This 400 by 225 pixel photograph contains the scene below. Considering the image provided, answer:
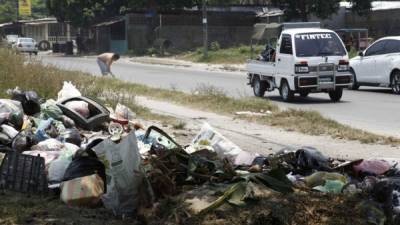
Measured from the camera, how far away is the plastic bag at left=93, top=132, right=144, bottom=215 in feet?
19.3

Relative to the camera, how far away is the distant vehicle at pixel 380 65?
20047 millimetres

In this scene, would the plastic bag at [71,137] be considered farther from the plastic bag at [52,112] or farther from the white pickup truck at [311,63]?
the white pickup truck at [311,63]

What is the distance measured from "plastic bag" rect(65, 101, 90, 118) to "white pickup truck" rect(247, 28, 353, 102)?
815cm

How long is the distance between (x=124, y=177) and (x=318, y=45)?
1300 cm

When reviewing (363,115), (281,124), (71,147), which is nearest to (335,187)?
(71,147)

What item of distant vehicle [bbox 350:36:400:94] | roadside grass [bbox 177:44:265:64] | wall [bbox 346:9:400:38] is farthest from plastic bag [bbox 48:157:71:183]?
wall [bbox 346:9:400:38]

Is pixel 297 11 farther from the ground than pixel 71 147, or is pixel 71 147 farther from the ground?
pixel 297 11

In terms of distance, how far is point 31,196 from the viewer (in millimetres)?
6555

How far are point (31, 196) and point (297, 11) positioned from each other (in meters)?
45.0

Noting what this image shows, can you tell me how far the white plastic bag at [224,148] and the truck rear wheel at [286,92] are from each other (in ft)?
34.6

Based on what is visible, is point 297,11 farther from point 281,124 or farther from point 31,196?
point 31,196

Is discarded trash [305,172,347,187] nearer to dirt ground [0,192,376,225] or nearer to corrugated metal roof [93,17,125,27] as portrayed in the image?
dirt ground [0,192,376,225]

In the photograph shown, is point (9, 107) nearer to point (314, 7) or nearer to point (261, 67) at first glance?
point (261, 67)

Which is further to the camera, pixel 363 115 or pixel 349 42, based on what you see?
pixel 349 42
